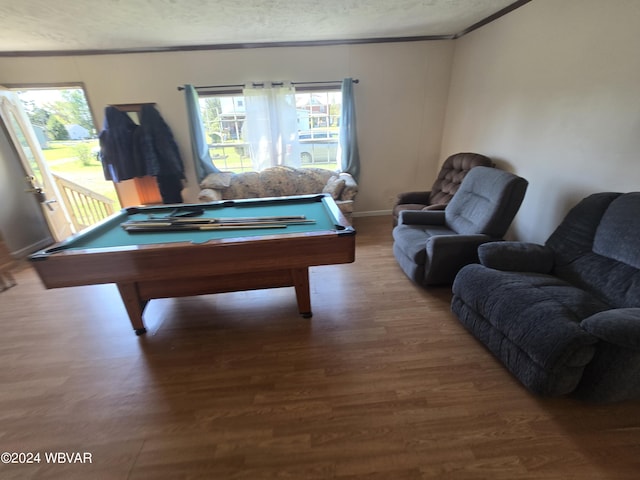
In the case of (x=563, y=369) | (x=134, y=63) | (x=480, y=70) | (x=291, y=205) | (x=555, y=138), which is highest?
(x=134, y=63)

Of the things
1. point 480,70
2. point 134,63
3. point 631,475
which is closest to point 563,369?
point 631,475

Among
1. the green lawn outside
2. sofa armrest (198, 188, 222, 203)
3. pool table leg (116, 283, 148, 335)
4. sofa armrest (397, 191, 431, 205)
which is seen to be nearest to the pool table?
pool table leg (116, 283, 148, 335)

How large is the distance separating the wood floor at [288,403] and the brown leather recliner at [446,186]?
1.33 meters

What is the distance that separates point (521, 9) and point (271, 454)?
3.89 meters

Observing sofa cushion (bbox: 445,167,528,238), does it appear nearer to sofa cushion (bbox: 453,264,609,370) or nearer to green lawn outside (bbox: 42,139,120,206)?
sofa cushion (bbox: 453,264,609,370)

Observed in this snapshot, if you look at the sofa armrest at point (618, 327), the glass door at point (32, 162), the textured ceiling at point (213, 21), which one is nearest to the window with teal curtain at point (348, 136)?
the textured ceiling at point (213, 21)

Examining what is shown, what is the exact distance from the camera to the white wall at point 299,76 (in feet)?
11.1

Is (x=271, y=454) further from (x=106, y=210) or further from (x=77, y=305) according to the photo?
(x=106, y=210)

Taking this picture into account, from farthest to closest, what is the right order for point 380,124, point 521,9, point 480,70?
point 380,124, point 480,70, point 521,9

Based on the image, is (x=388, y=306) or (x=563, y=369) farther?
(x=388, y=306)

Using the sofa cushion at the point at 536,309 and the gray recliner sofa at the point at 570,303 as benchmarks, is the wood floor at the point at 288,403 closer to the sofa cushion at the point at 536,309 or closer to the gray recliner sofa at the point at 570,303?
the gray recliner sofa at the point at 570,303

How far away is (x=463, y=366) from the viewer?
1705 millimetres

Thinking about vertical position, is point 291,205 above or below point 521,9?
below

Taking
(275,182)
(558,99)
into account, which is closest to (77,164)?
(275,182)
